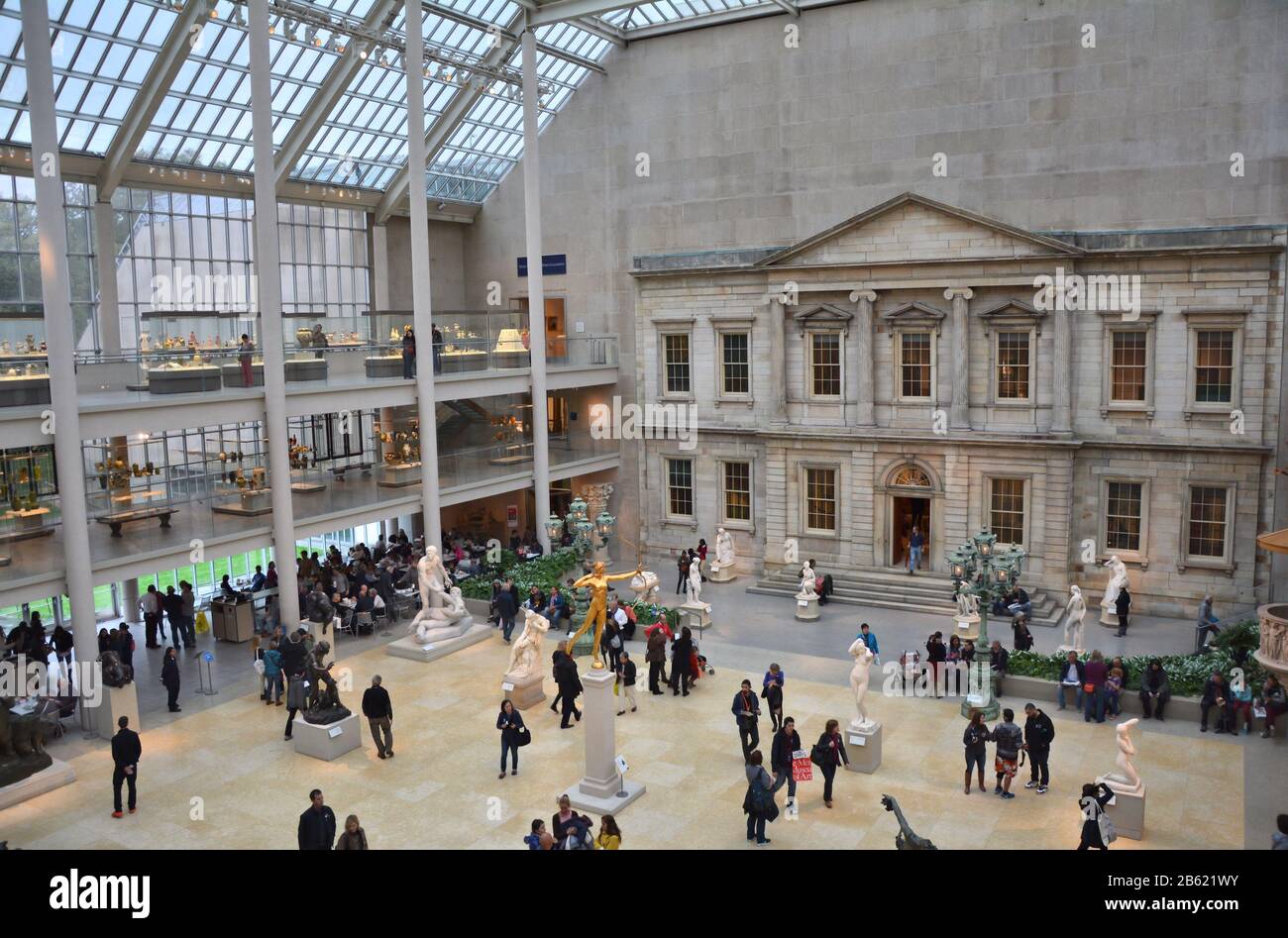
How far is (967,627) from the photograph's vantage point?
78.2 feet

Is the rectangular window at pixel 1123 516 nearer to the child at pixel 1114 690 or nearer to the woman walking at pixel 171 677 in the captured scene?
the child at pixel 1114 690

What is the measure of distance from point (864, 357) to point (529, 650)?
13.3 meters

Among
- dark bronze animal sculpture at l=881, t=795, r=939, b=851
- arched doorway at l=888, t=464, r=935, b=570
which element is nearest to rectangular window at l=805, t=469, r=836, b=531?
arched doorway at l=888, t=464, r=935, b=570

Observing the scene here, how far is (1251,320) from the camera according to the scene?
24.0 meters

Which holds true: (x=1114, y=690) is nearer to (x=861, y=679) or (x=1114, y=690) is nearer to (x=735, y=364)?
(x=861, y=679)

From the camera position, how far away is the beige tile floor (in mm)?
14586

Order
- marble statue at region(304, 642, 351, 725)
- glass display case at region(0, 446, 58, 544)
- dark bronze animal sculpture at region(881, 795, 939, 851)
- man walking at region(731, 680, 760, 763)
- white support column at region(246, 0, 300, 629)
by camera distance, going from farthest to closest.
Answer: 1. white support column at region(246, 0, 300, 629)
2. glass display case at region(0, 446, 58, 544)
3. marble statue at region(304, 642, 351, 725)
4. man walking at region(731, 680, 760, 763)
5. dark bronze animal sculpture at region(881, 795, 939, 851)

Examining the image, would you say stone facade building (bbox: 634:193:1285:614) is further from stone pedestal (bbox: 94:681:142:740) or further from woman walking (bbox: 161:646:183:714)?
stone pedestal (bbox: 94:681:142:740)

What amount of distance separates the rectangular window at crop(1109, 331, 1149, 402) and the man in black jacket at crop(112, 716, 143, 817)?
22.2 m

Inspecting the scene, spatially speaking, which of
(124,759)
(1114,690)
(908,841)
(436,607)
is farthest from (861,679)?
(124,759)

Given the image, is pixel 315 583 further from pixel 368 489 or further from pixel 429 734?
pixel 429 734

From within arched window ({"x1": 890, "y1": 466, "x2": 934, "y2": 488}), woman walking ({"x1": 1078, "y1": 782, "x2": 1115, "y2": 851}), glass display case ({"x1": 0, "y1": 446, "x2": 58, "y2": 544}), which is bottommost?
woman walking ({"x1": 1078, "y1": 782, "x2": 1115, "y2": 851})

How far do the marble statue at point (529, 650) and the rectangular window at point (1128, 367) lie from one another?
15445mm

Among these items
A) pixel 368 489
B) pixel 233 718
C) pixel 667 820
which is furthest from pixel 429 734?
pixel 368 489
